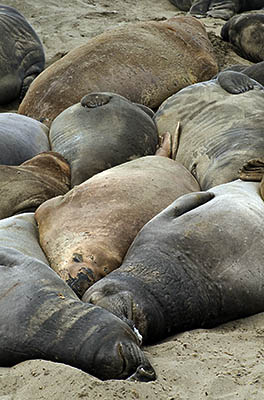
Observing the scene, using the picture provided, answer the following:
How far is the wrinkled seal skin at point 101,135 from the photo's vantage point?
5.33 metres

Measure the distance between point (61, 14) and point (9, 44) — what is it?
2513 mm

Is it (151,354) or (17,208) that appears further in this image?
(17,208)

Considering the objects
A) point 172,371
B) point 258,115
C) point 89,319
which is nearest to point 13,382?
point 89,319

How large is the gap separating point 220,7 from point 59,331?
942 centimetres

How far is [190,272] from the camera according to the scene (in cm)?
358

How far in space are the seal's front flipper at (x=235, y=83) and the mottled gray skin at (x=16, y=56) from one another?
2.60 meters

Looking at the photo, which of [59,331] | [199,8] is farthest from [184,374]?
[199,8]

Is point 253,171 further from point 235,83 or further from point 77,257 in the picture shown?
point 235,83

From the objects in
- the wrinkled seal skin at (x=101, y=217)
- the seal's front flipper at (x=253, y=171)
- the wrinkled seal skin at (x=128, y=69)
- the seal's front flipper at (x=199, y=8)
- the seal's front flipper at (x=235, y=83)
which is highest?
the seal's front flipper at (x=253, y=171)

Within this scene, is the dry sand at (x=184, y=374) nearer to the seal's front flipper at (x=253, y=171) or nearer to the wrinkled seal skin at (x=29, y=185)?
the seal's front flipper at (x=253, y=171)

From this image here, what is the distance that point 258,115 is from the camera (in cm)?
543

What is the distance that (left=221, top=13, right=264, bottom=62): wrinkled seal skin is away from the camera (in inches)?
354

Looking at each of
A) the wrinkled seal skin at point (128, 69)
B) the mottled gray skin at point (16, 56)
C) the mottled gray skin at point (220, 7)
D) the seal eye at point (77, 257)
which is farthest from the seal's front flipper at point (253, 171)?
the mottled gray skin at point (220, 7)

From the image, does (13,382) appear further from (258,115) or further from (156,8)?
(156,8)
